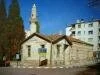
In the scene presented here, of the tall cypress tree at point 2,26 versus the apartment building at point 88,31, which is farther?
the tall cypress tree at point 2,26

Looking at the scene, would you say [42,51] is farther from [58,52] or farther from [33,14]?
[33,14]

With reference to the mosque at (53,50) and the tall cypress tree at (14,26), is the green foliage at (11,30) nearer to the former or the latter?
the tall cypress tree at (14,26)

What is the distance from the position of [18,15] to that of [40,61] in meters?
0.65

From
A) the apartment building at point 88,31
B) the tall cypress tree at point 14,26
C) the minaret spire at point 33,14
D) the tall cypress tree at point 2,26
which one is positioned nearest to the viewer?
the apartment building at point 88,31

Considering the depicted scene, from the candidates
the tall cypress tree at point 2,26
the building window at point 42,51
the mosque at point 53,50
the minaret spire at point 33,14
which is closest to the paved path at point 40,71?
the mosque at point 53,50

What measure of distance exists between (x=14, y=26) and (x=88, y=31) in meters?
0.94

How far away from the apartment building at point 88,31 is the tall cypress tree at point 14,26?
63 cm

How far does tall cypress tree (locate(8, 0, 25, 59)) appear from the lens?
361 cm

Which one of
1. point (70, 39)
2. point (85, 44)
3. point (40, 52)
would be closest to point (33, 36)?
point (40, 52)

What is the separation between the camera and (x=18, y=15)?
3.63m

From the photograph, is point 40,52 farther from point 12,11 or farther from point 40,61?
point 12,11

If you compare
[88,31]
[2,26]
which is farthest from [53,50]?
[2,26]

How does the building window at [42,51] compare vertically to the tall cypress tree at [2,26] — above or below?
below

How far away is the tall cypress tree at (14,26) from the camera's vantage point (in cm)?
361
